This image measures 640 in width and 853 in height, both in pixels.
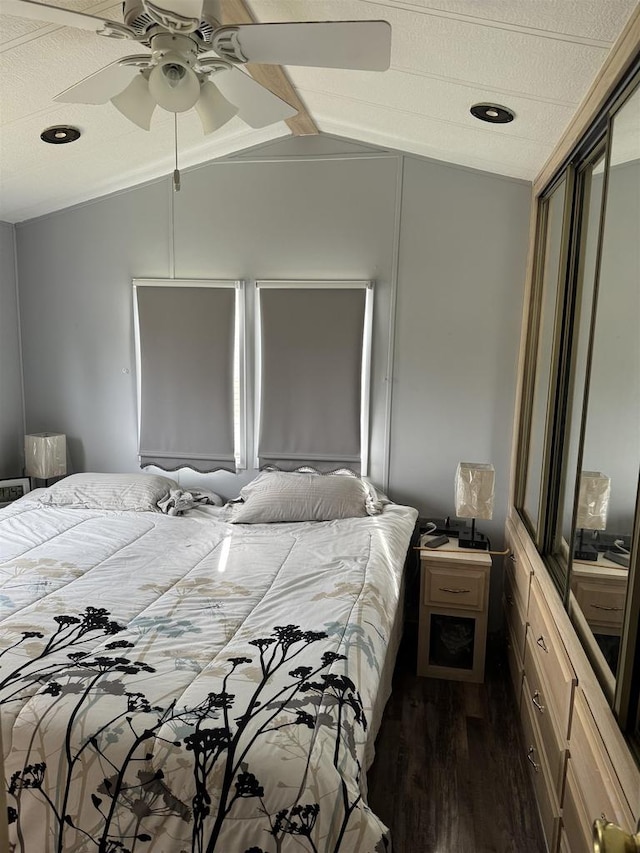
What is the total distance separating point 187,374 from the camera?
12.6ft

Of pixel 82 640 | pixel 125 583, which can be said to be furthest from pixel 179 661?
pixel 125 583

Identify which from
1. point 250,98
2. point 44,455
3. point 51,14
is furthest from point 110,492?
point 51,14

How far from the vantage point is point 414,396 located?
3.58 meters

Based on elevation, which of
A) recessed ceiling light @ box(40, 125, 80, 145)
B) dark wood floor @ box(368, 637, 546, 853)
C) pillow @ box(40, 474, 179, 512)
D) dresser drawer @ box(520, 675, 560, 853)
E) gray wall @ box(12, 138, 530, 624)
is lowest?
dark wood floor @ box(368, 637, 546, 853)

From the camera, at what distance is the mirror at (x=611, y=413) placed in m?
1.48

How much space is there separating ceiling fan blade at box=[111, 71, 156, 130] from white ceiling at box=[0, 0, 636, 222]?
18.3 inches

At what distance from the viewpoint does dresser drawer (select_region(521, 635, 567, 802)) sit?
73.0 inches

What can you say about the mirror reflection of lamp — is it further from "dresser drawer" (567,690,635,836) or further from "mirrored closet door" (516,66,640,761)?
"dresser drawer" (567,690,635,836)

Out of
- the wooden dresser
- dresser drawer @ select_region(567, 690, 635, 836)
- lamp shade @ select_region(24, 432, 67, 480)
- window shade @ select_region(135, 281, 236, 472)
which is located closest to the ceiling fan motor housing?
the wooden dresser

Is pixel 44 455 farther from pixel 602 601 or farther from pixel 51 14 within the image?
pixel 602 601

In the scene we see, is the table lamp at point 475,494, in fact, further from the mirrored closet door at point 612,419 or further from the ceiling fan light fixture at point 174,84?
the ceiling fan light fixture at point 174,84

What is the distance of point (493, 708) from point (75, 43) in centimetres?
319

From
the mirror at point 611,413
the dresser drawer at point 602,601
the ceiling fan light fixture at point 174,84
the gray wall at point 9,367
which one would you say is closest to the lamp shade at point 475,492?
the mirror at point 611,413

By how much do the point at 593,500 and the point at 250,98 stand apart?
1.59m
